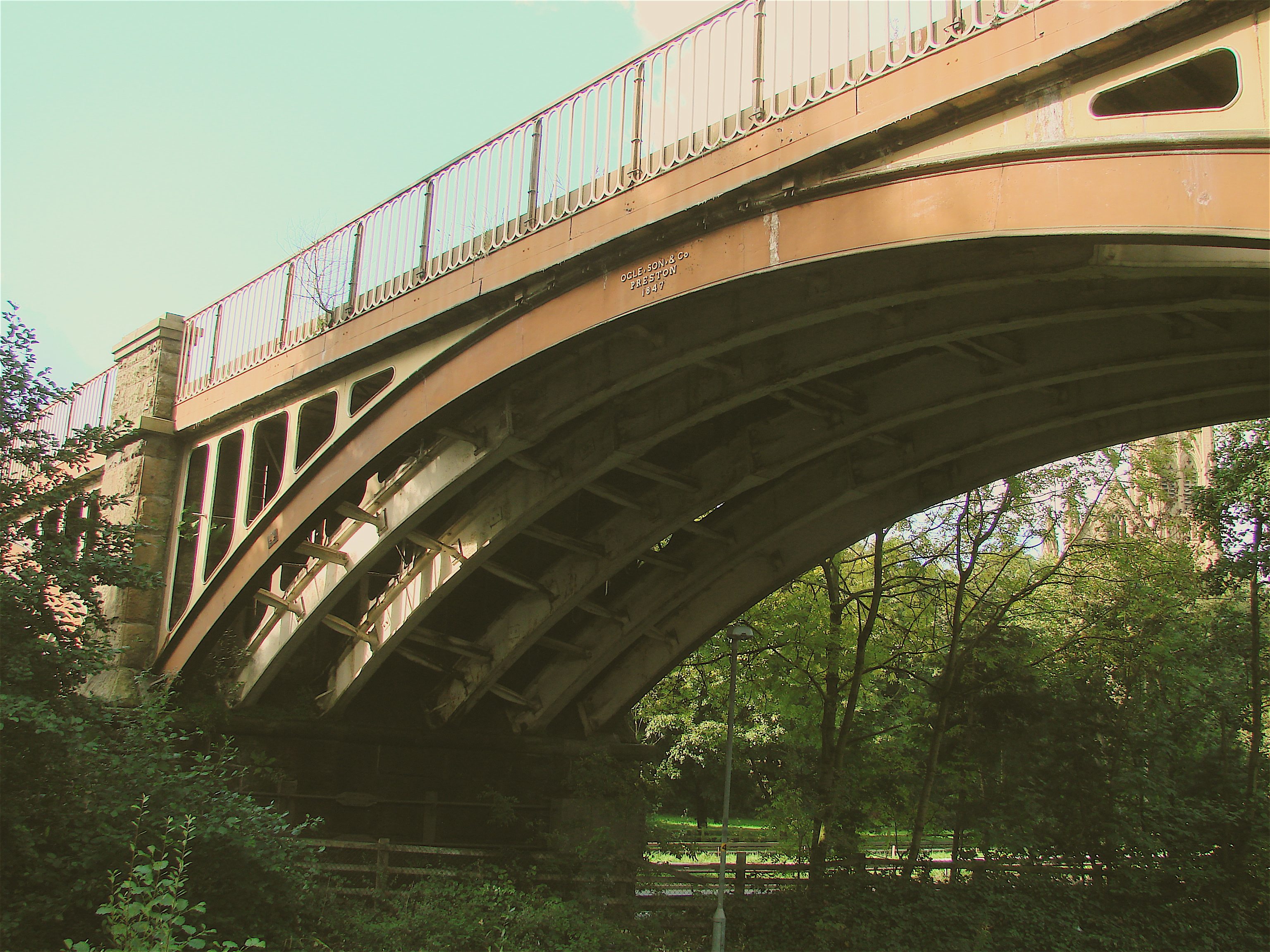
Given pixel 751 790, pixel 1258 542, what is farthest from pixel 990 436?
pixel 751 790

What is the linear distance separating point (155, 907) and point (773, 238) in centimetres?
736

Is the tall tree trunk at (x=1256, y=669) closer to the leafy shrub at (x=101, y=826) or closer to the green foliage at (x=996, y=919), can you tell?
the green foliage at (x=996, y=919)

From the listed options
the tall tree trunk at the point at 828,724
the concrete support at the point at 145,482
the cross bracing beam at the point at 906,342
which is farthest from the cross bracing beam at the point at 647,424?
the tall tree trunk at the point at 828,724

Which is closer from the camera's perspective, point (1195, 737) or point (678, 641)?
point (678, 641)

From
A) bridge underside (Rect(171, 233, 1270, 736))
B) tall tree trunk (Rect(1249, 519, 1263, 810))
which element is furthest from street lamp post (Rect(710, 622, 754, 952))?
tall tree trunk (Rect(1249, 519, 1263, 810))

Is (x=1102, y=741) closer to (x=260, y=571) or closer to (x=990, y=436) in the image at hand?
(x=990, y=436)

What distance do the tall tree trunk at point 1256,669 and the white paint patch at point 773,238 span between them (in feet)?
39.8

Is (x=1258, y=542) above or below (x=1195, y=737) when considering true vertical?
above

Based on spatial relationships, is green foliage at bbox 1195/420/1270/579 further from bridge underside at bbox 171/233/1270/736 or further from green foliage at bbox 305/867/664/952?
green foliage at bbox 305/867/664/952

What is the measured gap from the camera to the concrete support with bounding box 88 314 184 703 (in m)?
14.1

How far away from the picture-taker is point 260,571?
41.1ft

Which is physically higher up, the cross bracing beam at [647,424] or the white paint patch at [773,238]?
the white paint patch at [773,238]

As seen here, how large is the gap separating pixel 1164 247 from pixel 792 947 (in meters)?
9.78

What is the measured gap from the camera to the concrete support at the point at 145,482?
14133mm
